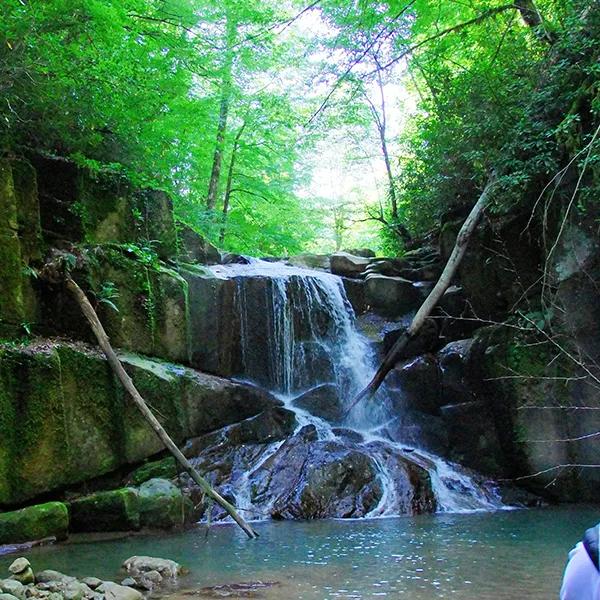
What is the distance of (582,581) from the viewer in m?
0.98

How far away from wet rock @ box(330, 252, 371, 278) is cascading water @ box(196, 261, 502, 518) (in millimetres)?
1090

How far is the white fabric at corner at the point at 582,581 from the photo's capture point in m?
0.97

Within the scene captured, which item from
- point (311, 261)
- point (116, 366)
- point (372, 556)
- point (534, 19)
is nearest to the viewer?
point (372, 556)

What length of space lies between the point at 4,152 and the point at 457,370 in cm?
876

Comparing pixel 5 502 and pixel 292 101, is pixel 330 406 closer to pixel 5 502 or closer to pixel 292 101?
pixel 5 502

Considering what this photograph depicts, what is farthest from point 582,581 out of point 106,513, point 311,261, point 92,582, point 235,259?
point 311,261

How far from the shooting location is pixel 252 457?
10406 millimetres

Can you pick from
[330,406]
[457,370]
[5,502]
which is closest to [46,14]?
[5,502]

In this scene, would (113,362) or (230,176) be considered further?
(230,176)

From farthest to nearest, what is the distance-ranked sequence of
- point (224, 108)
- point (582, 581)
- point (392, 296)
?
point (224, 108), point (392, 296), point (582, 581)

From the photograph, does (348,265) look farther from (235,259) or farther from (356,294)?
(235,259)

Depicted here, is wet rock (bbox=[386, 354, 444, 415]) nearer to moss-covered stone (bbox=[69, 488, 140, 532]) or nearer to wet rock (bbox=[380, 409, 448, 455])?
wet rock (bbox=[380, 409, 448, 455])

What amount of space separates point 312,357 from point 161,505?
17.9ft

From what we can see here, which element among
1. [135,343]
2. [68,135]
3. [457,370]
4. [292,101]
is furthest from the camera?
[292,101]
